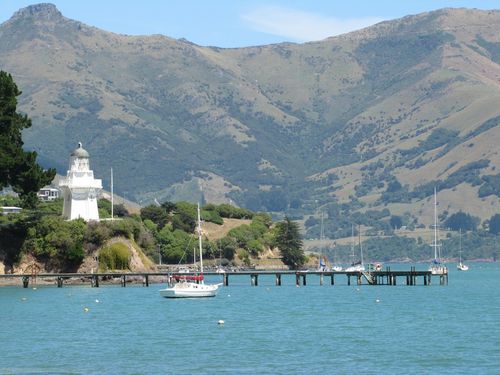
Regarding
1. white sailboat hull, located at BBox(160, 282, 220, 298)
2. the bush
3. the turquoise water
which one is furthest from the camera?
the bush

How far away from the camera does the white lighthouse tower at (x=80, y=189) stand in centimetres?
15838

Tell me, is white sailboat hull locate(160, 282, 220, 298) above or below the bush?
below

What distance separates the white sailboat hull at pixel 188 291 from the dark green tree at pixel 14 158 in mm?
21738

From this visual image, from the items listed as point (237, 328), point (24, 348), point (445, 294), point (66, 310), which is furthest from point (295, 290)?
point (24, 348)

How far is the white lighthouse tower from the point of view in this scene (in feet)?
520

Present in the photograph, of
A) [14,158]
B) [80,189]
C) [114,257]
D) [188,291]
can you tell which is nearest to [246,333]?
[188,291]

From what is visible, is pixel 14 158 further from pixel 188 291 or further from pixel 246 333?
pixel 246 333

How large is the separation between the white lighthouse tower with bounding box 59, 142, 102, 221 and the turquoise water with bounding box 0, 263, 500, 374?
2048 cm

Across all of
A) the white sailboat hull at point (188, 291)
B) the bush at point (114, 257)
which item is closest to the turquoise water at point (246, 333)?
the white sailboat hull at point (188, 291)

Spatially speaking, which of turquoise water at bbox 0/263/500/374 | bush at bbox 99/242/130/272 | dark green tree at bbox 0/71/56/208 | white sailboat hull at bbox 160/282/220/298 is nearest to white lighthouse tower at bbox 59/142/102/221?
bush at bbox 99/242/130/272

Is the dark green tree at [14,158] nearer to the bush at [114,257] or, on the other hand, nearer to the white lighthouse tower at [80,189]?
the white lighthouse tower at [80,189]

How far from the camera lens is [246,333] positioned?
299 ft

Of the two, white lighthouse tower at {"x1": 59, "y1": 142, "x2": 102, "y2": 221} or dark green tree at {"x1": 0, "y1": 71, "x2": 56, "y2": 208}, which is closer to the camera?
dark green tree at {"x1": 0, "y1": 71, "x2": 56, "y2": 208}

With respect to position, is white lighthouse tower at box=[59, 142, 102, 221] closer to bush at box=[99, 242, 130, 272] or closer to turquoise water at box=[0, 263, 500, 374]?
bush at box=[99, 242, 130, 272]
